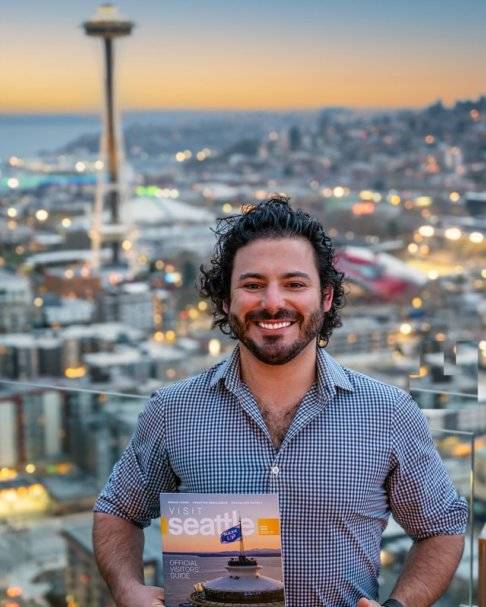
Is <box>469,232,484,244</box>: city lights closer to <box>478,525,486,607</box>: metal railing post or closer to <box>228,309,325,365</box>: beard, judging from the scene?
<box>478,525,486,607</box>: metal railing post

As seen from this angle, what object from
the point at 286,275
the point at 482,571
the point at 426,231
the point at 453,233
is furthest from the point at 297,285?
the point at 426,231

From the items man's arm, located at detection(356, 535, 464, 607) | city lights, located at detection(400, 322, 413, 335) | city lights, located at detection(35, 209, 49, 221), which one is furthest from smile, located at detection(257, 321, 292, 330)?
city lights, located at detection(35, 209, 49, 221)

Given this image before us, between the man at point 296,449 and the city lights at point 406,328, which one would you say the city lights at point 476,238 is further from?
the man at point 296,449

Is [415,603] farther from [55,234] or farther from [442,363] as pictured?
[55,234]

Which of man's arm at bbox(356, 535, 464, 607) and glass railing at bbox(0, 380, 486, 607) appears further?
glass railing at bbox(0, 380, 486, 607)

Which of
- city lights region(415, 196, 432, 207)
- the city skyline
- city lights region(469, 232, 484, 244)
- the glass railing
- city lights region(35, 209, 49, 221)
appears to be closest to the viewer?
the glass railing

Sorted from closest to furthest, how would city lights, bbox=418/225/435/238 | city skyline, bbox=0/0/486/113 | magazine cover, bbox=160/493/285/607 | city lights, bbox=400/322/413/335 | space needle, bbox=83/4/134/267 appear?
magazine cover, bbox=160/493/285/607 < city lights, bbox=400/322/413/335 < city lights, bbox=418/225/435/238 < space needle, bbox=83/4/134/267 < city skyline, bbox=0/0/486/113
